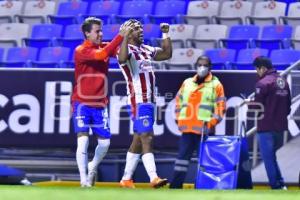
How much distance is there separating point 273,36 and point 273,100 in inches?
182

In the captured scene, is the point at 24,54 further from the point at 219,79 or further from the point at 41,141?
the point at 219,79

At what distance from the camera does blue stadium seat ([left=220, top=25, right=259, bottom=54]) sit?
19.3 m

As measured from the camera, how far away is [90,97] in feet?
45.2

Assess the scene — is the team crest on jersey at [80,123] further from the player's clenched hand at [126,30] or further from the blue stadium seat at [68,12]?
the blue stadium seat at [68,12]

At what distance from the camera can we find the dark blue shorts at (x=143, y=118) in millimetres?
13445

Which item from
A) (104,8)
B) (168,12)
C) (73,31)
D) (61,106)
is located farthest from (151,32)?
(61,106)

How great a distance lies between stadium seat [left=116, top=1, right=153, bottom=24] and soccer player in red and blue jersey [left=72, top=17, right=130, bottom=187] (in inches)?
265

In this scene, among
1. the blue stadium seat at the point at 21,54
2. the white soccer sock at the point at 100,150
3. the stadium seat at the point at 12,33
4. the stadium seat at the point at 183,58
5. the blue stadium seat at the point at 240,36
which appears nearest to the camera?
the white soccer sock at the point at 100,150

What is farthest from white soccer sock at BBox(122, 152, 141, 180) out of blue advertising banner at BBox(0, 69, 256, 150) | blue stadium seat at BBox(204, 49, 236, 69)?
blue stadium seat at BBox(204, 49, 236, 69)

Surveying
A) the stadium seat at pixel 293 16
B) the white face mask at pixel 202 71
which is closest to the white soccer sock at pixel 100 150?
the white face mask at pixel 202 71

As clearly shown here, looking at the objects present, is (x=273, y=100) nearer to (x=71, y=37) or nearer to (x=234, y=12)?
(x=234, y=12)

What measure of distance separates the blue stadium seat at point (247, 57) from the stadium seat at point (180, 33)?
1233mm

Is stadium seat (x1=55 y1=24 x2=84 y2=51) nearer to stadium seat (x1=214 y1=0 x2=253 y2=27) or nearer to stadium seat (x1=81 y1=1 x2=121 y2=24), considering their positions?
stadium seat (x1=81 y1=1 x2=121 y2=24)

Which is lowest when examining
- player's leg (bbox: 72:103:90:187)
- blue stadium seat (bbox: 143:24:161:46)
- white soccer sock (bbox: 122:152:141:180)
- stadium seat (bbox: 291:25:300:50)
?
white soccer sock (bbox: 122:152:141:180)
